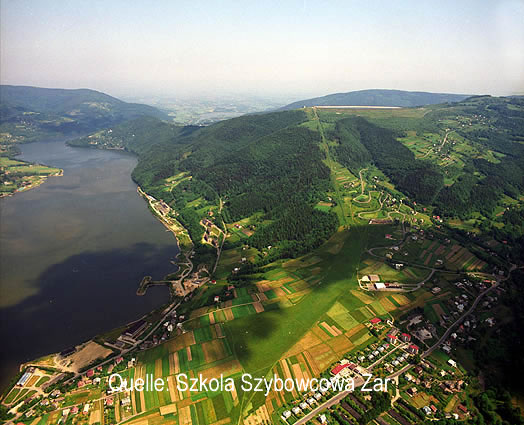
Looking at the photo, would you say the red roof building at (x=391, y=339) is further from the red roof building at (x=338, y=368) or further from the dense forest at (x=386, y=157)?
the dense forest at (x=386, y=157)

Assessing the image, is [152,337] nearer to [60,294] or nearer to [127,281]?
[127,281]

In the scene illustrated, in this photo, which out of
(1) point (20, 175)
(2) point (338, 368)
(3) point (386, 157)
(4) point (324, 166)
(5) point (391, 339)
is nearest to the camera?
(2) point (338, 368)

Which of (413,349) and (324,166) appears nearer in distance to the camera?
(413,349)

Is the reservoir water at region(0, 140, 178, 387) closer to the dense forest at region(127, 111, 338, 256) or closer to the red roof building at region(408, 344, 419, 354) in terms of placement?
the dense forest at region(127, 111, 338, 256)

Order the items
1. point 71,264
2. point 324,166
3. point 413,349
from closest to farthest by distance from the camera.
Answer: point 413,349 → point 71,264 → point 324,166

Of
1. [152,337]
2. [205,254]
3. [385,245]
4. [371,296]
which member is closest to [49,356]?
[152,337]

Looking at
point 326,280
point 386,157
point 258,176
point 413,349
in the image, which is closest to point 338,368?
point 413,349

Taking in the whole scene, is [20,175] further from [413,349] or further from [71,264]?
[413,349]

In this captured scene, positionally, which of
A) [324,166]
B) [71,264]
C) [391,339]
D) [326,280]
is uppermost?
[324,166]

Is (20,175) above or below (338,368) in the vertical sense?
below
